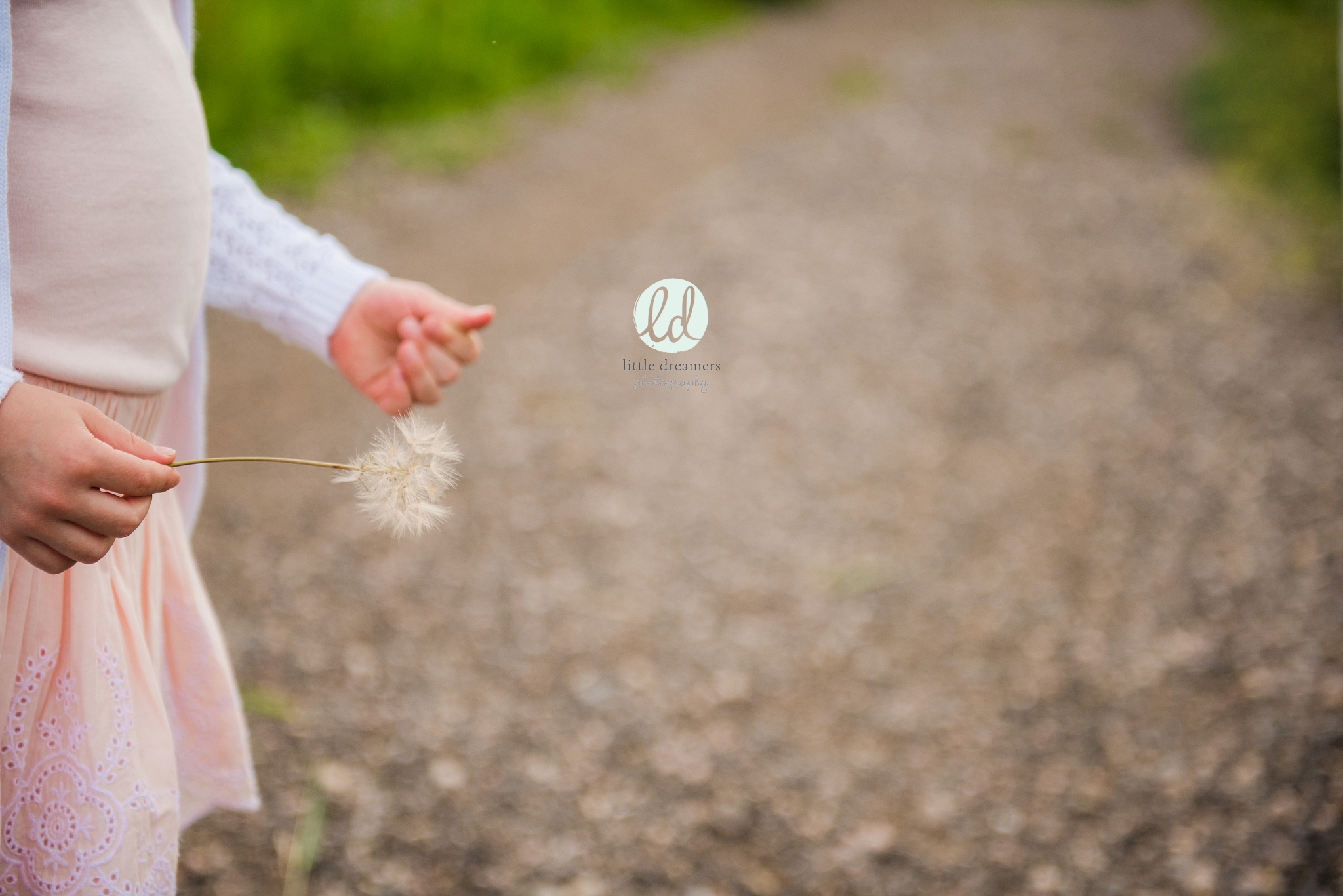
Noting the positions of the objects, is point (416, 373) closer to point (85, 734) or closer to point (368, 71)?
point (85, 734)

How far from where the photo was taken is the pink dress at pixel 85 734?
884 mm

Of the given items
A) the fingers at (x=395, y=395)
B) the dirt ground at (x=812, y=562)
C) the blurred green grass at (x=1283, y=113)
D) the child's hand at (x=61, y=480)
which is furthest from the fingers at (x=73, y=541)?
the blurred green grass at (x=1283, y=113)

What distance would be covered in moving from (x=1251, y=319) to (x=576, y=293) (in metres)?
3.30

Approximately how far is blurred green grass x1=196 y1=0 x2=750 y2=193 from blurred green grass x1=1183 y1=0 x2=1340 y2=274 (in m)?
4.50

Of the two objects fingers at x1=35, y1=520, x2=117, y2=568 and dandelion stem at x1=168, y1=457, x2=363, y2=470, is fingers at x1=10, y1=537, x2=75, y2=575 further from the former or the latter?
dandelion stem at x1=168, y1=457, x2=363, y2=470

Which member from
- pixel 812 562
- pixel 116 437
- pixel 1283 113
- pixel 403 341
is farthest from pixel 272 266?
pixel 1283 113

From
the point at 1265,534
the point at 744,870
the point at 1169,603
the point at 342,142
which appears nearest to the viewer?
the point at 744,870

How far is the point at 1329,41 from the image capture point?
22.0 feet

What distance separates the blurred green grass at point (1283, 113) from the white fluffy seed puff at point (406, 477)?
544cm

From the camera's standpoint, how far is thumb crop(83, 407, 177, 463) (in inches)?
28.8

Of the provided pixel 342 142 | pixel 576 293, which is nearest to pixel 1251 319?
pixel 576 293

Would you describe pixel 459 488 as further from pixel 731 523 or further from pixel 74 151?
pixel 74 151

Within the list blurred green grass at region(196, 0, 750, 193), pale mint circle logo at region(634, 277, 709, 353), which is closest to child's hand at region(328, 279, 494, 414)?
pale mint circle logo at region(634, 277, 709, 353)

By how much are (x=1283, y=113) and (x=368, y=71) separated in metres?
5.96
